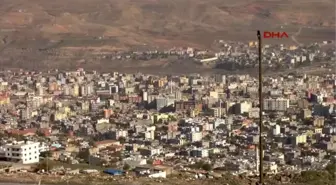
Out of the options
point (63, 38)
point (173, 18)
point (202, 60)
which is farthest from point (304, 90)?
point (173, 18)

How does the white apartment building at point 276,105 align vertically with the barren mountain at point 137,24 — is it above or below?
below

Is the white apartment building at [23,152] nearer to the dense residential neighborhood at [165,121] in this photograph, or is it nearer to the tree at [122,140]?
the dense residential neighborhood at [165,121]

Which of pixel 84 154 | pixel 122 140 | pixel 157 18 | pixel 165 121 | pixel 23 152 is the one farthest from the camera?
pixel 157 18

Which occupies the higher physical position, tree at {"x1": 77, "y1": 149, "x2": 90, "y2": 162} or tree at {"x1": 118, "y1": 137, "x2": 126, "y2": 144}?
tree at {"x1": 77, "y1": 149, "x2": 90, "y2": 162}

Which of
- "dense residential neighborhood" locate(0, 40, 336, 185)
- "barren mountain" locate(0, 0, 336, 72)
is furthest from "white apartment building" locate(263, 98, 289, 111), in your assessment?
"barren mountain" locate(0, 0, 336, 72)

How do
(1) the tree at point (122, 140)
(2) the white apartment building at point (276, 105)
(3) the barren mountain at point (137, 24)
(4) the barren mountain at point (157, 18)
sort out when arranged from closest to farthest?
(1) the tree at point (122, 140) → (2) the white apartment building at point (276, 105) → (3) the barren mountain at point (137, 24) → (4) the barren mountain at point (157, 18)

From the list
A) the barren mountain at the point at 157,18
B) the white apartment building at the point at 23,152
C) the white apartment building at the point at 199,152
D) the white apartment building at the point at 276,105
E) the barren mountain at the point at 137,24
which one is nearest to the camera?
the white apartment building at the point at 23,152

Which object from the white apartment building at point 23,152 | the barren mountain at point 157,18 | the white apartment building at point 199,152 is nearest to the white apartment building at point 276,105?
the white apartment building at point 199,152

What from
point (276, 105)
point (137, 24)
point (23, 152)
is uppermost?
point (137, 24)

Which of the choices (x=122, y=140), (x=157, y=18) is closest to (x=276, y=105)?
(x=122, y=140)

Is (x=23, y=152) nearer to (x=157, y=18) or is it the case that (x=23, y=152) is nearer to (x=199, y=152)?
(x=199, y=152)

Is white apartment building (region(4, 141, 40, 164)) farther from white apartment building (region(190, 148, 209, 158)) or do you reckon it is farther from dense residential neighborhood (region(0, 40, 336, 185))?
white apartment building (region(190, 148, 209, 158))
